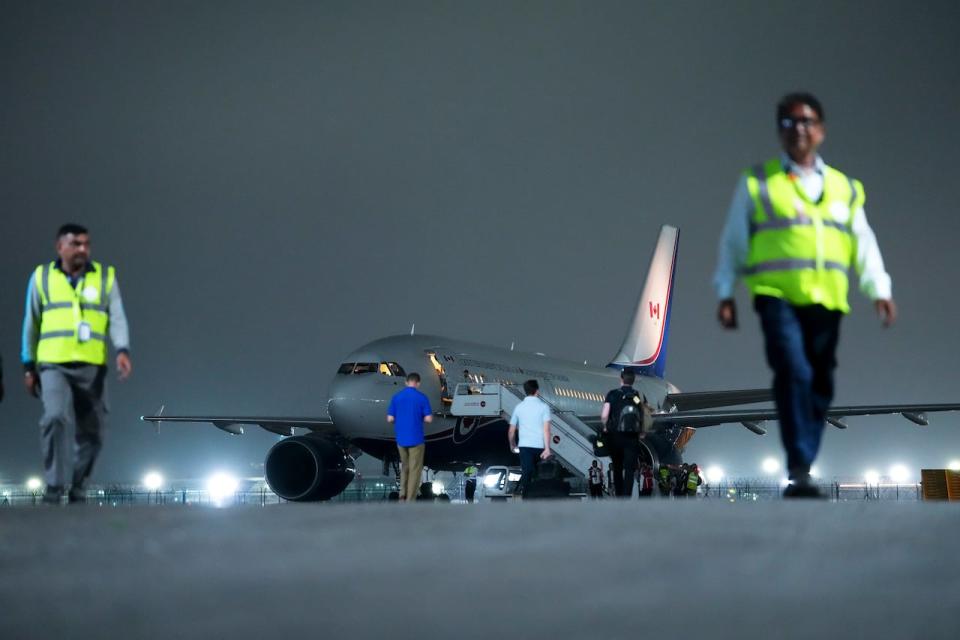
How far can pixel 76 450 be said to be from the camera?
24.9 ft

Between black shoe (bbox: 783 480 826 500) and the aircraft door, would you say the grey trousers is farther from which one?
the aircraft door

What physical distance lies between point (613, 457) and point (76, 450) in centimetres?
699

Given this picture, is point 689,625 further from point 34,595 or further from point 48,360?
point 48,360

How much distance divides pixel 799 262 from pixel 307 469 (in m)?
18.1

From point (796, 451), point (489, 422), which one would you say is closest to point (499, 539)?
point (796, 451)

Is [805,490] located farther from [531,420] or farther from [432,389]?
[432,389]

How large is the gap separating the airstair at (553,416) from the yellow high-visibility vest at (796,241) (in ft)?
45.8

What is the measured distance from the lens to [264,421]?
2631cm

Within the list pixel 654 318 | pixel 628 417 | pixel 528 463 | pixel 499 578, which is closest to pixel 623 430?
pixel 628 417

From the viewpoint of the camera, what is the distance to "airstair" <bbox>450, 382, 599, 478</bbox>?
20234mm

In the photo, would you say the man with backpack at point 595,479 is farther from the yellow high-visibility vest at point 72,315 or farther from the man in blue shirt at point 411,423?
the yellow high-visibility vest at point 72,315

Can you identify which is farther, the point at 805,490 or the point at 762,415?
the point at 762,415

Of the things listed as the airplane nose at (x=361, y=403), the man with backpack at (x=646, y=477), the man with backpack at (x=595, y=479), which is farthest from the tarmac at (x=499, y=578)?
the man with backpack at (x=646, y=477)

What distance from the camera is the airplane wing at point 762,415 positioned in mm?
26000
